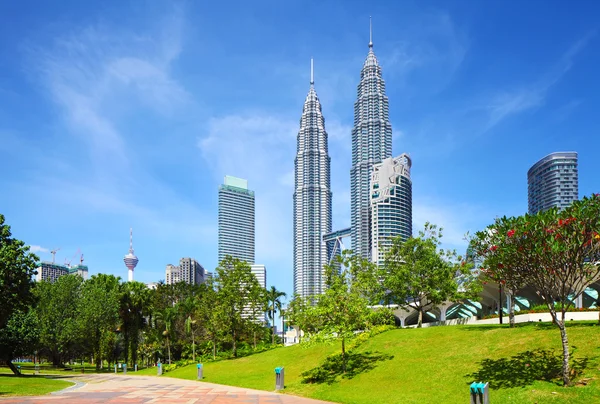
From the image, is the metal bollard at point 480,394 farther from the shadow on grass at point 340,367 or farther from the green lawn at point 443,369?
the shadow on grass at point 340,367

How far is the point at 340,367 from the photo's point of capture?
3912cm

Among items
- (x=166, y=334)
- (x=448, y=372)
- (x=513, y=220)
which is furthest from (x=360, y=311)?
(x=166, y=334)

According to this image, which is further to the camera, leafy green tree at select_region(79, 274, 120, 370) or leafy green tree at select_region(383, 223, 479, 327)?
leafy green tree at select_region(79, 274, 120, 370)

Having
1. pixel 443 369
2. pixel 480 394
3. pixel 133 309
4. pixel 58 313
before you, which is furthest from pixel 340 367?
pixel 133 309

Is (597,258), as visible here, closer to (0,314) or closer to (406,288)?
(406,288)

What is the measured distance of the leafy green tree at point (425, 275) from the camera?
186 feet

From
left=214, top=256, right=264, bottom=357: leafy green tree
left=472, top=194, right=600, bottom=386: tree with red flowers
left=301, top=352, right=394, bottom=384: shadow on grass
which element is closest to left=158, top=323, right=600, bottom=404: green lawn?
left=301, top=352, right=394, bottom=384: shadow on grass

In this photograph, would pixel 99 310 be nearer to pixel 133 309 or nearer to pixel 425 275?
pixel 133 309

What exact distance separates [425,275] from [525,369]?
29852mm

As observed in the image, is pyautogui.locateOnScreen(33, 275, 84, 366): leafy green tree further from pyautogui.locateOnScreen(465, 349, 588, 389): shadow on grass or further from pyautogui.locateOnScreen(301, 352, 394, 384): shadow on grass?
pyautogui.locateOnScreen(465, 349, 588, 389): shadow on grass

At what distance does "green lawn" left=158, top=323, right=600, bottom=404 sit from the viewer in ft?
81.4

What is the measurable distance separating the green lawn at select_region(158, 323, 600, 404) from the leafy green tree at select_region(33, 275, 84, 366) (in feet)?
105

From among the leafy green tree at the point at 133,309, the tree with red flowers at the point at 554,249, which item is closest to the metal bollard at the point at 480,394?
the tree with red flowers at the point at 554,249

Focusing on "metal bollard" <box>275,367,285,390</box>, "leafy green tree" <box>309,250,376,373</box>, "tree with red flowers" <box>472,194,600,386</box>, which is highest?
"tree with red flowers" <box>472,194,600,386</box>
